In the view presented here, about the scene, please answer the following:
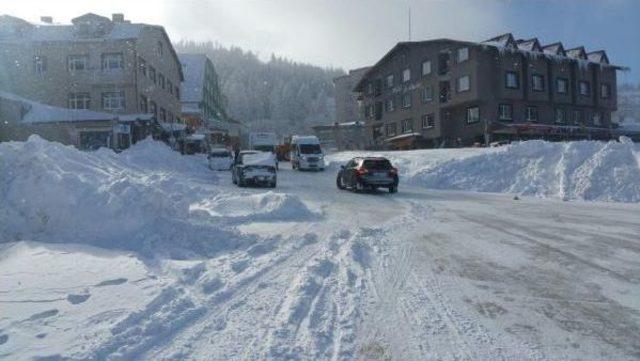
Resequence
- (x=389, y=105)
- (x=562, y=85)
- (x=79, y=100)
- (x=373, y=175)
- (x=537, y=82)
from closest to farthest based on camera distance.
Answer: (x=373, y=175) → (x=79, y=100) → (x=537, y=82) → (x=562, y=85) → (x=389, y=105)

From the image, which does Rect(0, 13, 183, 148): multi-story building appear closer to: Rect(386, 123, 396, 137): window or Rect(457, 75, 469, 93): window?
Rect(386, 123, 396, 137): window

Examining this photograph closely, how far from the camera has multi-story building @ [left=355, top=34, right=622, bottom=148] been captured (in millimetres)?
45500

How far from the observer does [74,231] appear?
9812 millimetres

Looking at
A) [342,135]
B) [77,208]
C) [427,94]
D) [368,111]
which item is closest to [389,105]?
[368,111]

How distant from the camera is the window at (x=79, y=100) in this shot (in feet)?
155

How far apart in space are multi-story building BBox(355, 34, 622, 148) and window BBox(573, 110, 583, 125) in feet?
0.32

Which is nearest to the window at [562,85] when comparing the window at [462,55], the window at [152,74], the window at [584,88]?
the window at [584,88]

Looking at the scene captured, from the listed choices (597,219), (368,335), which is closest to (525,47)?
(597,219)

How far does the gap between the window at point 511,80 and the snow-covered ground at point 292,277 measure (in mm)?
32048

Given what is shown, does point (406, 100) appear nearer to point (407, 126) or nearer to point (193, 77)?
point (407, 126)

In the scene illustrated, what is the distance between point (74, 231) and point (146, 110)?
1693 inches

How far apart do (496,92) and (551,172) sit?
2357 centimetres

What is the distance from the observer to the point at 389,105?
59.7 metres

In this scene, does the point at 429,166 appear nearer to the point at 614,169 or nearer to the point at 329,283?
the point at 614,169
